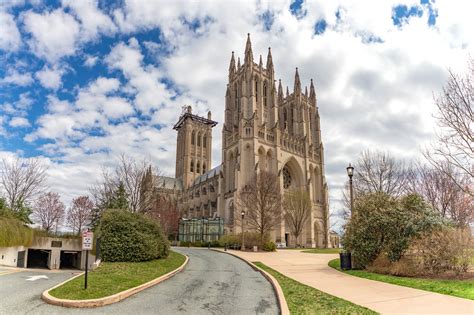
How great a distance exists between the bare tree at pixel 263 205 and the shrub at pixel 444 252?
29.6m

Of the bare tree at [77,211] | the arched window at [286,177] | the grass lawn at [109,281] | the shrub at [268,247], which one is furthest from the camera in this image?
the arched window at [286,177]

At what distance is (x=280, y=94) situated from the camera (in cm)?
7850

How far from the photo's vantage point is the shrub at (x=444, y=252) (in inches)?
467

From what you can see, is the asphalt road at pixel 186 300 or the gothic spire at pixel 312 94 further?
the gothic spire at pixel 312 94

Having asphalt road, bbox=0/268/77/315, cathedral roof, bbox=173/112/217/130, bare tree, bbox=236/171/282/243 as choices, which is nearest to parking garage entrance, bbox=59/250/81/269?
asphalt road, bbox=0/268/77/315

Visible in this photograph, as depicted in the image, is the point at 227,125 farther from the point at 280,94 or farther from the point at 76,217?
the point at 76,217

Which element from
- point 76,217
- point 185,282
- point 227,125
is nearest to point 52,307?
point 185,282

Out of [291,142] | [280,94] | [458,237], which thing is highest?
[280,94]

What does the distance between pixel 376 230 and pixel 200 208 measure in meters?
64.7

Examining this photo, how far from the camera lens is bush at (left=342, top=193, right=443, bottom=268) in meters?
13.6

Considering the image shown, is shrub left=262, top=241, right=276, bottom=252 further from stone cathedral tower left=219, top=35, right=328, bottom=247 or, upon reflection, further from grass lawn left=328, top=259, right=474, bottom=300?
grass lawn left=328, top=259, right=474, bottom=300

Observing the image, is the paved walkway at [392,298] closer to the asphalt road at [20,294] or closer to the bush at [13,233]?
the asphalt road at [20,294]

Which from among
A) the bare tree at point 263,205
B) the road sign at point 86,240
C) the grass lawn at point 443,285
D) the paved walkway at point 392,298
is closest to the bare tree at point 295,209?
the bare tree at point 263,205

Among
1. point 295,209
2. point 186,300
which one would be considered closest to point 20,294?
point 186,300
